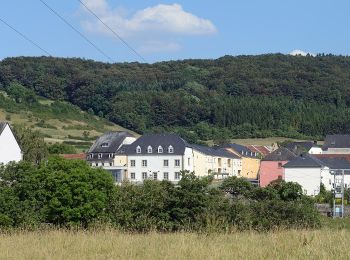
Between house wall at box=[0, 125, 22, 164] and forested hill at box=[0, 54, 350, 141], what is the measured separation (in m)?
64.4

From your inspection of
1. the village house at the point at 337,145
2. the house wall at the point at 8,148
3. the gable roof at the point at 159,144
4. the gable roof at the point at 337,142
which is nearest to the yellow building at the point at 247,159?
the village house at the point at 337,145

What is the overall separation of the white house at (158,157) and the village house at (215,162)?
1768mm

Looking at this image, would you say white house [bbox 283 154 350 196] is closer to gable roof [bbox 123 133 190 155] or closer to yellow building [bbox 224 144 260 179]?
gable roof [bbox 123 133 190 155]

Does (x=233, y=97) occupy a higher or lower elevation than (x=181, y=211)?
higher

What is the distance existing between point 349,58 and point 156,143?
397 feet

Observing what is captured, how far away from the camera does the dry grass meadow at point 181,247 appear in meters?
7.38

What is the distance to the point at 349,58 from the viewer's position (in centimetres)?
17575

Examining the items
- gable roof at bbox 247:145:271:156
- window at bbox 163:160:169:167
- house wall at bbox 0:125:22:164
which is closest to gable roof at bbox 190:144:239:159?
window at bbox 163:160:169:167

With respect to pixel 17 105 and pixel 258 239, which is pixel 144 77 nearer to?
pixel 17 105

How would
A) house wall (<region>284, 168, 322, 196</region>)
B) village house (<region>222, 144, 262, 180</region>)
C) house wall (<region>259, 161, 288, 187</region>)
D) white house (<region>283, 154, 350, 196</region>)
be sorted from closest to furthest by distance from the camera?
house wall (<region>284, 168, 322, 196</region>) → white house (<region>283, 154, 350, 196</region>) → house wall (<region>259, 161, 288, 187</region>) → village house (<region>222, 144, 262, 180</region>)

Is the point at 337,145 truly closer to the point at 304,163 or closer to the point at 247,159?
the point at 247,159

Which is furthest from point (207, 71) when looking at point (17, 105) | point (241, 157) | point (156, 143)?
point (156, 143)

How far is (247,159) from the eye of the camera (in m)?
86.5

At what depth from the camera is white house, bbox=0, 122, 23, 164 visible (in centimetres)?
4797
